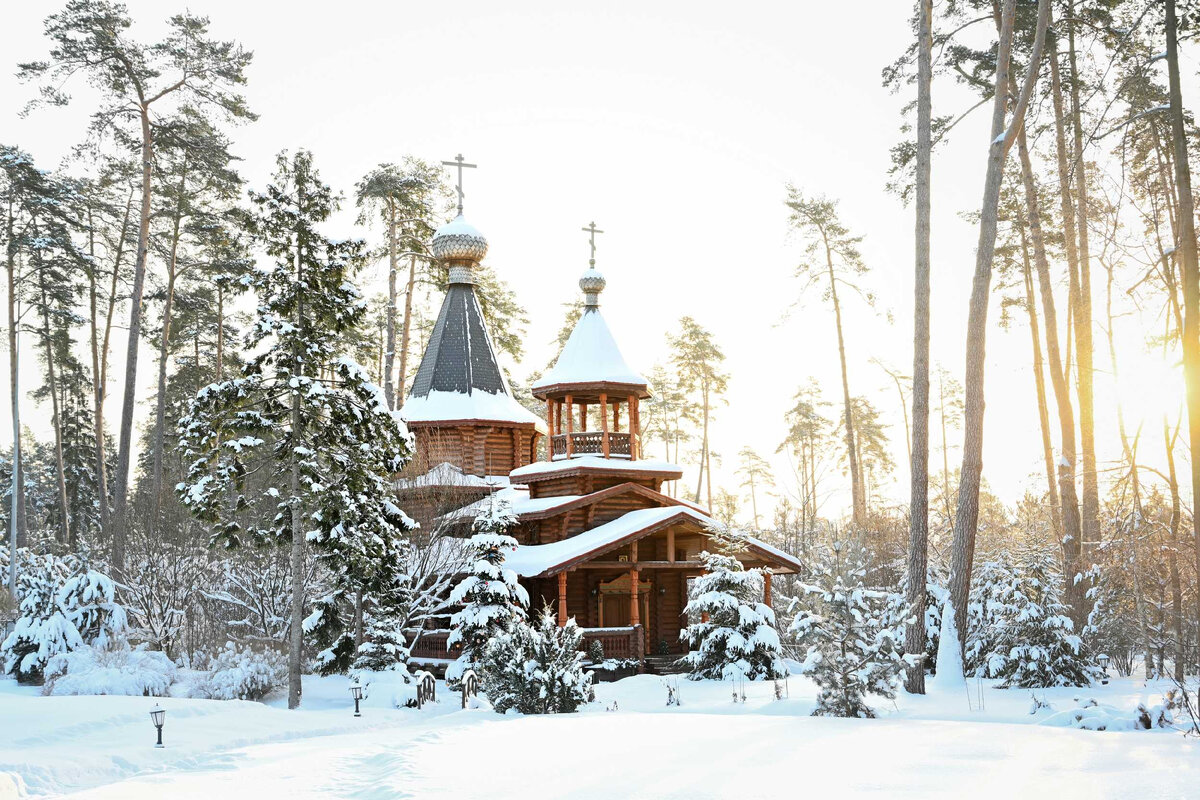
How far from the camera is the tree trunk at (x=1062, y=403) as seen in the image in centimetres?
1795

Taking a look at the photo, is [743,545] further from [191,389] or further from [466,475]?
[191,389]

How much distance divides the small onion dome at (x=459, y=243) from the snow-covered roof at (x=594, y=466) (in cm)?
749

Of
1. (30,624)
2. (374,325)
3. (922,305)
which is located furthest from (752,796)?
(374,325)

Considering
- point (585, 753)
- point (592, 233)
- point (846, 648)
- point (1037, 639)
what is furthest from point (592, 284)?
point (585, 753)

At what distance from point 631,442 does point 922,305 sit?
1137cm

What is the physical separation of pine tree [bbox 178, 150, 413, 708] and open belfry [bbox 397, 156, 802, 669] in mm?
4402

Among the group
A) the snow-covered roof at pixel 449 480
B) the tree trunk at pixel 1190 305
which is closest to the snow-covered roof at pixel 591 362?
the snow-covered roof at pixel 449 480

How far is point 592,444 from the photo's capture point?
82.2 ft

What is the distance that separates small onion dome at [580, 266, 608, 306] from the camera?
2675 centimetres

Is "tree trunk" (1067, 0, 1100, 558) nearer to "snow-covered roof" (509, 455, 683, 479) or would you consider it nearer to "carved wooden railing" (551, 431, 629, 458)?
"snow-covered roof" (509, 455, 683, 479)

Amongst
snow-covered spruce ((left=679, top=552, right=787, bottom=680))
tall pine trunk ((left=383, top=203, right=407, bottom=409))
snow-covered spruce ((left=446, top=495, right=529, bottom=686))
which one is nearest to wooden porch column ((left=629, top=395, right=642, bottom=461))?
snow-covered spruce ((left=679, top=552, right=787, bottom=680))

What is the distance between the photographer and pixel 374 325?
36094mm

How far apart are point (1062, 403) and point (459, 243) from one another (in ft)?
55.5

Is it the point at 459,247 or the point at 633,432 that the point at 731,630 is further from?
the point at 459,247
